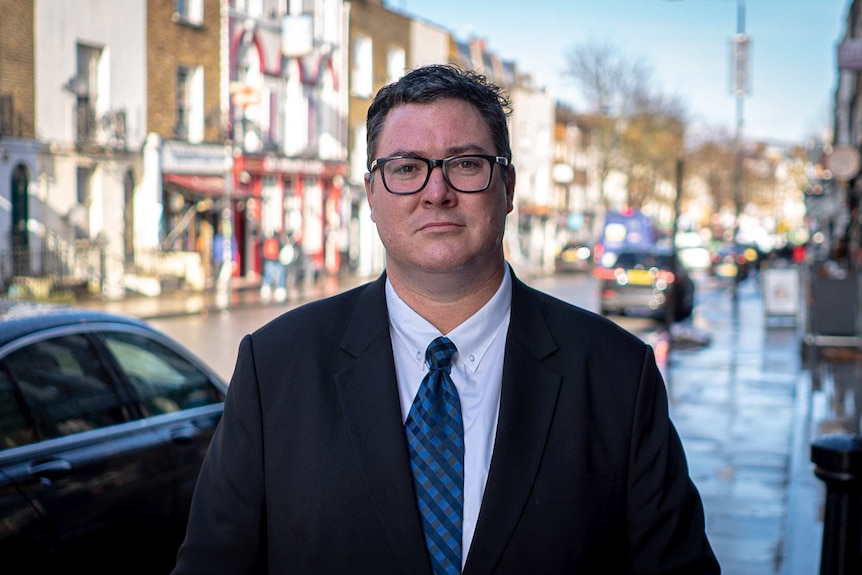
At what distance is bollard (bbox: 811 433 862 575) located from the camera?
4871 mm

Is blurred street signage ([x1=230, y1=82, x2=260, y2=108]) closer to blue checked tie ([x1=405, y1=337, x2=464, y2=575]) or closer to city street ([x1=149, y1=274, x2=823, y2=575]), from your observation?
city street ([x1=149, y1=274, x2=823, y2=575])

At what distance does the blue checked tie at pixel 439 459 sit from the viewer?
2.10 metres

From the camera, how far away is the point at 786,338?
20719mm

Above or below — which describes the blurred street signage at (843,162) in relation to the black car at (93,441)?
above

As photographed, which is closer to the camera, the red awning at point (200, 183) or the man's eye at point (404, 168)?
the man's eye at point (404, 168)

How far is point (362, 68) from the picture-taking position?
1672 inches

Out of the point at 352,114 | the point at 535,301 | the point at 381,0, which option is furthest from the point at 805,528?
the point at 381,0

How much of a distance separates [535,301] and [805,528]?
5230 mm

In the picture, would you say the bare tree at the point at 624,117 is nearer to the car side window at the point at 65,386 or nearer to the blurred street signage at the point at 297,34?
the blurred street signage at the point at 297,34

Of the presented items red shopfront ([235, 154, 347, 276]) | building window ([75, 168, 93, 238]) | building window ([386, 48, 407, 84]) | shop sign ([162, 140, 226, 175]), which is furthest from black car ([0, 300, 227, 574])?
building window ([386, 48, 407, 84])

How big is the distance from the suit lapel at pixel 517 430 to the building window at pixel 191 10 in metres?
30.0

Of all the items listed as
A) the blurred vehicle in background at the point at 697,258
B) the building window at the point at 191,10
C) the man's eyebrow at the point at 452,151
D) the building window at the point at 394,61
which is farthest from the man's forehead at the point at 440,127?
the blurred vehicle in background at the point at 697,258

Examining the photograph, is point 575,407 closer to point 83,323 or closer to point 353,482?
point 353,482


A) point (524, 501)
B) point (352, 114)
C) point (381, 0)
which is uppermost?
point (381, 0)
